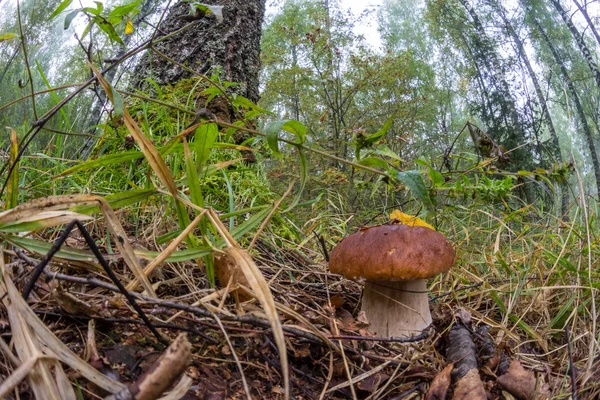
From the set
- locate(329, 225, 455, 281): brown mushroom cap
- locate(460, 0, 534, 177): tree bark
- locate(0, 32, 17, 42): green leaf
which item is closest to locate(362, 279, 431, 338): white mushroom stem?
locate(329, 225, 455, 281): brown mushroom cap

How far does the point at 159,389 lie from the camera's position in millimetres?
386

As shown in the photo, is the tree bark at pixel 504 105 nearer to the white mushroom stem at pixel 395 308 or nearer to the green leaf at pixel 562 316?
the green leaf at pixel 562 316

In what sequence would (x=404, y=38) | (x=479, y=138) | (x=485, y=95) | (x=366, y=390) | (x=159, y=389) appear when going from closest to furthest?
(x=159, y=389)
(x=366, y=390)
(x=479, y=138)
(x=485, y=95)
(x=404, y=38)

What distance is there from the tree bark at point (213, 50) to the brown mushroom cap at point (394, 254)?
47.3 inches

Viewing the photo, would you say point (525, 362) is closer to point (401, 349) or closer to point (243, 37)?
point (401, 349)

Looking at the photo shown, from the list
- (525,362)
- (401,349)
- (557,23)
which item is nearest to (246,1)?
(401,349)

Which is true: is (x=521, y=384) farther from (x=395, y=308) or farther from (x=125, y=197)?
(x=125, y=197)

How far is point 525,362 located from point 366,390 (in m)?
0.52

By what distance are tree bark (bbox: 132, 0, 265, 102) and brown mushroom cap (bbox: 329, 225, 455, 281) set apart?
1203 mm

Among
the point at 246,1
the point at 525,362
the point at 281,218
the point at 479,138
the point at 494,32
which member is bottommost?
the point at 525,362

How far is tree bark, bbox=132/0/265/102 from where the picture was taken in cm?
195

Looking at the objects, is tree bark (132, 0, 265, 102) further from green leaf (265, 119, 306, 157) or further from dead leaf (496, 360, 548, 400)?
dead leaf (496, 360, 548, 400)

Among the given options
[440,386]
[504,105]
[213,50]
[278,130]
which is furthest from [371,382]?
[504,105]

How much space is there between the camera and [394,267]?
101 cm
